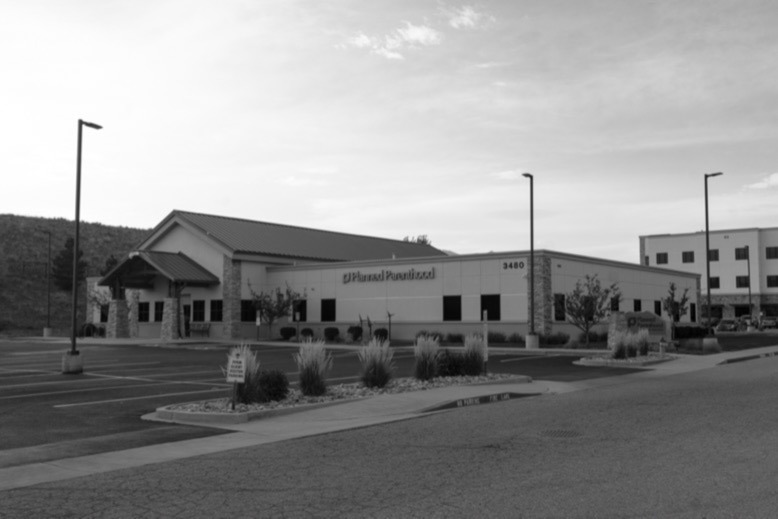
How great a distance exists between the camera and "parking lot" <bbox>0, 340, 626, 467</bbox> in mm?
11703

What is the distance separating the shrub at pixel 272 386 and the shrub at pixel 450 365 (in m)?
5.41

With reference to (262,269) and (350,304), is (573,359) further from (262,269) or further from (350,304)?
(262,269)

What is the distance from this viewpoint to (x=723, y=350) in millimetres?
36812

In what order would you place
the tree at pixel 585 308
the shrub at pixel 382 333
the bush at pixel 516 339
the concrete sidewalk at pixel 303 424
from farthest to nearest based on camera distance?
the shrub at pixel 382 333 → the bush at pixel 516 339 → the tree at pixel 585 308 → the concrete sidewalk at pixel 303 424

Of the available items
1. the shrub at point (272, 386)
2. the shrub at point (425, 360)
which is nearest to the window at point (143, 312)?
the shrub at point (425, 360)

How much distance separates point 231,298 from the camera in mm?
50250

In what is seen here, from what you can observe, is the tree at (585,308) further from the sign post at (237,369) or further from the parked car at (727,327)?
the parked car at (727,327)

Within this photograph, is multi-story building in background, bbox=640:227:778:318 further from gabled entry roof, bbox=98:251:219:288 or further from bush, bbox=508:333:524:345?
gabled entry roof, bbox=98:251:219:288

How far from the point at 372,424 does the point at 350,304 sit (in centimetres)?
3607

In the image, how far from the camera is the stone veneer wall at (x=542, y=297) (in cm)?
4166

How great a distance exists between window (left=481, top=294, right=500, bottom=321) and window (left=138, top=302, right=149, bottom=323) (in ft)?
82.8

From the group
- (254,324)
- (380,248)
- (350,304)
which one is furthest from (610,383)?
(380,248)

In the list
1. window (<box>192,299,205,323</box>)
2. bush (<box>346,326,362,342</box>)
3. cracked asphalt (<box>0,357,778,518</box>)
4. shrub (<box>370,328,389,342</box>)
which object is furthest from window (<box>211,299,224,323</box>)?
cracked asphalt (<box>0,357,778,518</box>)

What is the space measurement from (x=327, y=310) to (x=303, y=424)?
122 feet
